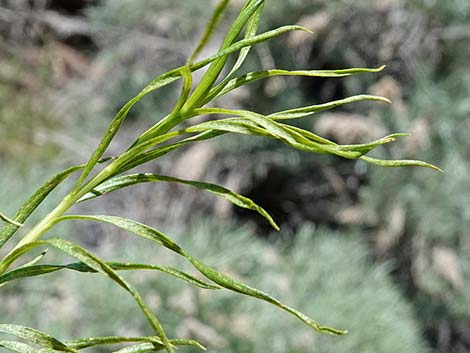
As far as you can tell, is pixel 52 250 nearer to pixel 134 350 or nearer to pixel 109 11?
pixel 109 11

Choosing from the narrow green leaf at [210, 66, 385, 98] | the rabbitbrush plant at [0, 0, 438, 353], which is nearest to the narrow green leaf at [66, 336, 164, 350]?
the rabbitbrush plant at [0, 0, 438, 353]

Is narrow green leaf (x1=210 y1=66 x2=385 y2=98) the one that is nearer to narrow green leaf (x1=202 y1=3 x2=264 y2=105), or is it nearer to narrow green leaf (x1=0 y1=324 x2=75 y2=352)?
narrow green leaf (x1=202 y1=3 x2=264 y2=105)

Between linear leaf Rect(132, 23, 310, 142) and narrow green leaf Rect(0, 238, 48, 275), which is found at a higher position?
linear leaf Rect(132, 23, 310, 142)

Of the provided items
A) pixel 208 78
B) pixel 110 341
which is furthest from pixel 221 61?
pixel 110 341

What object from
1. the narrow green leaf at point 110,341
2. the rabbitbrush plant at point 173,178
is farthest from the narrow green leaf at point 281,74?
the narrow green leaf at point 110,341

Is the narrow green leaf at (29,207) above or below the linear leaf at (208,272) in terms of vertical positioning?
above

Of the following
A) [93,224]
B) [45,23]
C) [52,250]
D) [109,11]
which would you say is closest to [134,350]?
[52,250]

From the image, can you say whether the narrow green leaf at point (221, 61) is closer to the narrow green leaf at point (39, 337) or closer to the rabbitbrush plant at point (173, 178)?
the rabbitbrush plant at point (173, 178)

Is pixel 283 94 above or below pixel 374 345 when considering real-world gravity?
above
